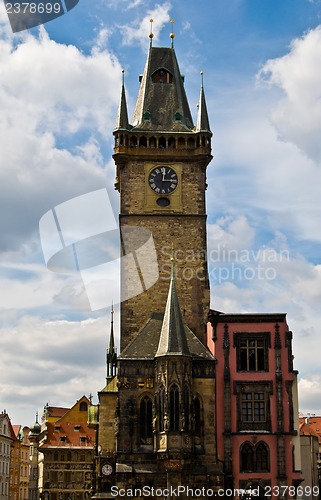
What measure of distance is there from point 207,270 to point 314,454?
46310mm

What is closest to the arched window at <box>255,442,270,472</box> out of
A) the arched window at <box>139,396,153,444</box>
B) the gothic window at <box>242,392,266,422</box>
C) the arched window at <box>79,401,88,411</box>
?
the gothic window at <box>242,392,266,422</box>

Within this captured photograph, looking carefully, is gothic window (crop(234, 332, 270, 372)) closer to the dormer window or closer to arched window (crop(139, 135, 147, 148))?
arched window (crop(139, 135, 147, 148))

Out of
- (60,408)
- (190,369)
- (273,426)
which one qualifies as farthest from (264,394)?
(60,408)

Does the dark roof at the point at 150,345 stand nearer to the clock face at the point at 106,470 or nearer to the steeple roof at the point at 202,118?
the clock face at the point at 106,470

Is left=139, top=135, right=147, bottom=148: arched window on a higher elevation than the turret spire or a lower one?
higher

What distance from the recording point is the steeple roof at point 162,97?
59.6m

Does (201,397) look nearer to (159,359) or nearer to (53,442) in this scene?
(159,359)

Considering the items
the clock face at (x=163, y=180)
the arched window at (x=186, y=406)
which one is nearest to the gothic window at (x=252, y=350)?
the arched window at (x=186, y=406)

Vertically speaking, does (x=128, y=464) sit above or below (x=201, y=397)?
below

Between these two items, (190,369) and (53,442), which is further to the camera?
(53,442)

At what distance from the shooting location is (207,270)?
5675 cm

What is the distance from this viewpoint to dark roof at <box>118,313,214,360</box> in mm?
51562

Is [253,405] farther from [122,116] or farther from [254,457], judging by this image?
[122,116]

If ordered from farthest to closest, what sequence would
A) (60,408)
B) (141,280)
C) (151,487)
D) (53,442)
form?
(60,408)
(53,442)
(141,280)
(151,487)
